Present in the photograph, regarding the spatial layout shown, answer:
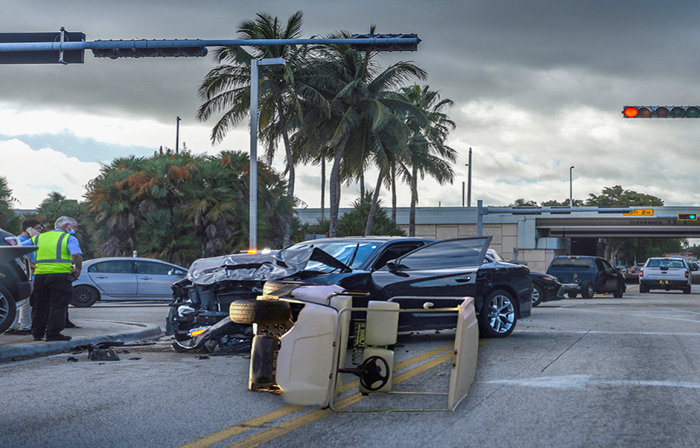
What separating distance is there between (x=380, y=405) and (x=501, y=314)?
17.3 feet

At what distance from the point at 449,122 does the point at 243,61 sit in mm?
22614

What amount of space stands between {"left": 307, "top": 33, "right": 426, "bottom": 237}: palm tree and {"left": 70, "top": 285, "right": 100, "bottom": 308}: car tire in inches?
516

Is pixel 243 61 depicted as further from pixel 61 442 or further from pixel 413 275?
pixel 61 442

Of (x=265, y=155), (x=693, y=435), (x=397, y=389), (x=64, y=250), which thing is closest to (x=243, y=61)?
(x=265, y=155)

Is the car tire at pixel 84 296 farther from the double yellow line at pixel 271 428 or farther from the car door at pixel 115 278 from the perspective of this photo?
the double yellow line at pixel 271 428

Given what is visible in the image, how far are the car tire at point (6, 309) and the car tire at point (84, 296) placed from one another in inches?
379

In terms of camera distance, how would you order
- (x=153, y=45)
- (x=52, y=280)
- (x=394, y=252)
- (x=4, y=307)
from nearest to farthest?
(x=52, y=280) → (x=4, y=307) → (x=394, y=252) → (x=153, y=45)

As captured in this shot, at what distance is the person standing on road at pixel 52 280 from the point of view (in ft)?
33.6

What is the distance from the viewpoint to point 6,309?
34.0 feet

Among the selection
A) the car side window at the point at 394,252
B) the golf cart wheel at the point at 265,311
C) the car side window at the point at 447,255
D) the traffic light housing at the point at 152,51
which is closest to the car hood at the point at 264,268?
the car side window at the point at 394,252

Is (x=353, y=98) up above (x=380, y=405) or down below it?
above

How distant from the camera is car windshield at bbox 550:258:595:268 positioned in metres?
27.0

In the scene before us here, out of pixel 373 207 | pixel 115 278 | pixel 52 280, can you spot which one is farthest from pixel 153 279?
pixel 373 207

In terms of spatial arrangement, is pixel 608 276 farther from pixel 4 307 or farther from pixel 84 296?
pixel 4 307
